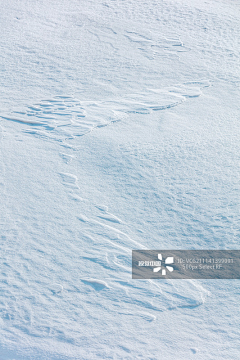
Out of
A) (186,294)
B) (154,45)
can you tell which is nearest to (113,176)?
(186,294)

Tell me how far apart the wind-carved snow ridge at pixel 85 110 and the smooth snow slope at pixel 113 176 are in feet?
0.03

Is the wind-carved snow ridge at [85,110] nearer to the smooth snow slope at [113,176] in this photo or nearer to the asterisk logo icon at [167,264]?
the smooth snow slope at [113,176]

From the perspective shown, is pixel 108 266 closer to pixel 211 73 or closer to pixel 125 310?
pixel 125 310

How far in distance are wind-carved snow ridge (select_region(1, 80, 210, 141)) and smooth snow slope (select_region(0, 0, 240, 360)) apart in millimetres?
10

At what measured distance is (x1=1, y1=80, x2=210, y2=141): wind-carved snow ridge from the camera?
A: 197 centimetres

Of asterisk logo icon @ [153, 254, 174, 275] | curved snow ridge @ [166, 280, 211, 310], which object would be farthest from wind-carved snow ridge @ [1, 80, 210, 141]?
curved snow ridge @ [166, 280, 211, 310]

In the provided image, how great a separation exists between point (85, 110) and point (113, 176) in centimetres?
57

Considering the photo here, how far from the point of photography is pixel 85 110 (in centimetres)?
209

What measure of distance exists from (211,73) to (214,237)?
4.55 feet

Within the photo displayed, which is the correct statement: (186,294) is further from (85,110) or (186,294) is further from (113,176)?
(85,110)

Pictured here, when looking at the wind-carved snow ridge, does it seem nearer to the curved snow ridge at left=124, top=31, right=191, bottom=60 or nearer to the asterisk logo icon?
the curved snow ridge at left=124, top=31, right=191, bottom=60

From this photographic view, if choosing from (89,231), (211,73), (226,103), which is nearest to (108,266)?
(89,231)

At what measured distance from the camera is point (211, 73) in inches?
96.5

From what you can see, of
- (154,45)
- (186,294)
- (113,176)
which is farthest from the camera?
(154,45)
